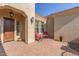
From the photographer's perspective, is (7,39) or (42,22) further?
(42,22)

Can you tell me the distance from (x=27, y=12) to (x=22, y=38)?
7.46 feet

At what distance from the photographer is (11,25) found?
293 inches

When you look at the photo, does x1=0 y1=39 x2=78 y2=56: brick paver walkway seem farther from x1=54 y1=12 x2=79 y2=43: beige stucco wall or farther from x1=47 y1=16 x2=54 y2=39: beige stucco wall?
x1=47 y1=16 x2=54 y2=39: beige stucco wall

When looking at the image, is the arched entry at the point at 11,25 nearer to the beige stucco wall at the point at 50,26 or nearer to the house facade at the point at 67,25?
the house facade at the point at 67,25

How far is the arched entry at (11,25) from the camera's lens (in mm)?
6637

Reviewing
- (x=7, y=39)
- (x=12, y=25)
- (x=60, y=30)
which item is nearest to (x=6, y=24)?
(x=12, y=25)

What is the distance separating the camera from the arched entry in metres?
6.64

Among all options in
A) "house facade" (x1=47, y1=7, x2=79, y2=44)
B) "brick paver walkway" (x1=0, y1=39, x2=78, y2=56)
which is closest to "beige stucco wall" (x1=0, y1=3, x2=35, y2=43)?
"brick paver walkway" (x1=0, y1=39, x2=78, y2=56)

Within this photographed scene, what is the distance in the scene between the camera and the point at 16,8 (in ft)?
19.1

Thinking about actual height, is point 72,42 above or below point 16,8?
below

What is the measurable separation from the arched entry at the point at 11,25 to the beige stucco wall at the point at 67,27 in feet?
9.30

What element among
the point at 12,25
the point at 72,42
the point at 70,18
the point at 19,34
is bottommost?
the point at 72,42

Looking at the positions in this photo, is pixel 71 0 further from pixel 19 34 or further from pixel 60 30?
pixel 19 34

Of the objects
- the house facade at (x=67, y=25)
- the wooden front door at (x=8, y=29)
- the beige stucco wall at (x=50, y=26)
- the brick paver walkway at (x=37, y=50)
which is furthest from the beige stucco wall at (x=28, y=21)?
the beige stucco wall at (x=50, y=26)
